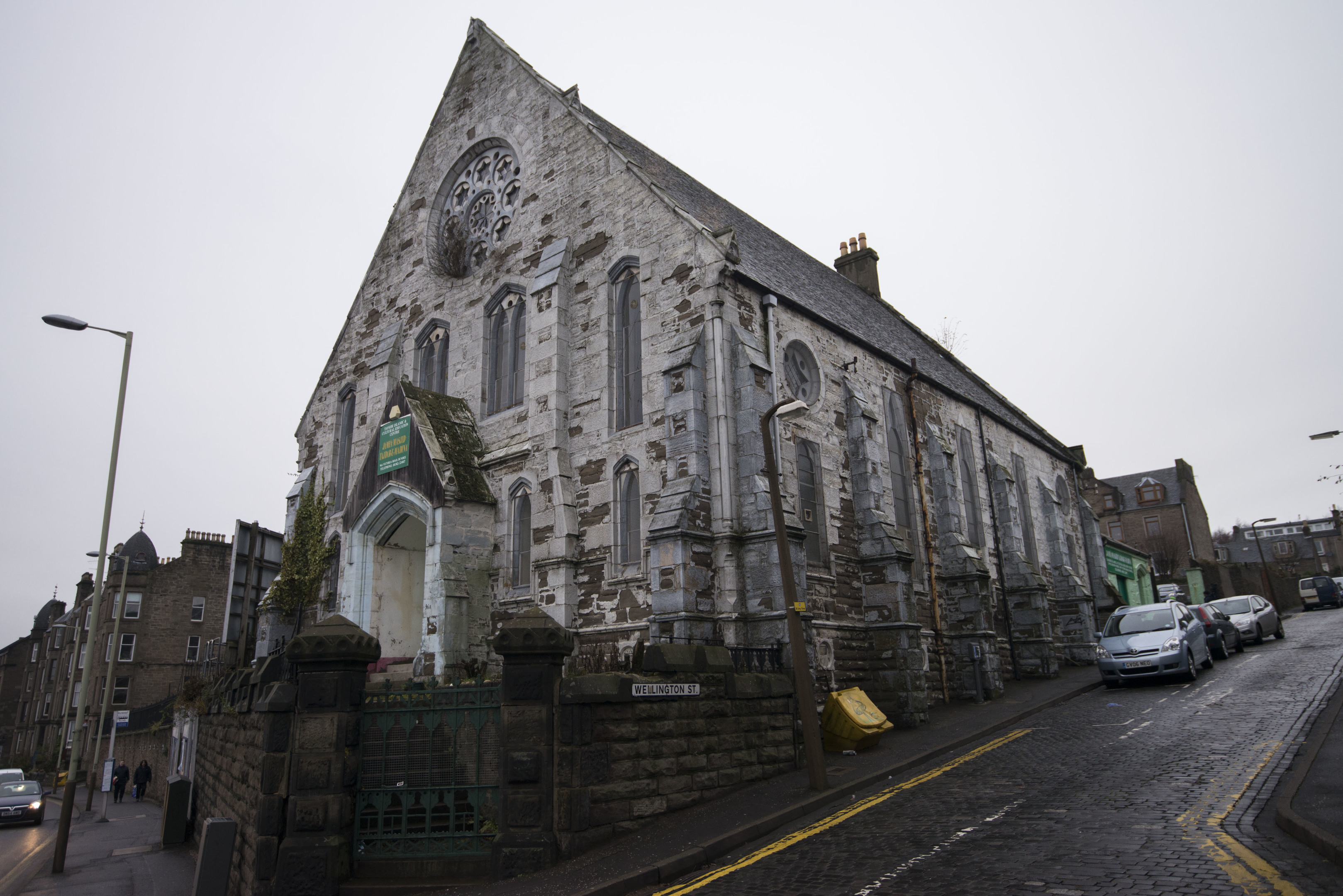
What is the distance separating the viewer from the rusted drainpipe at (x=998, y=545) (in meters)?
23.5

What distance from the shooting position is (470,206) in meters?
22.4

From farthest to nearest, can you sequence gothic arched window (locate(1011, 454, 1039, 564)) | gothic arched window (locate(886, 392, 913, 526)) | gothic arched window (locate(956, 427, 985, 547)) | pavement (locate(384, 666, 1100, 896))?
gothic arched window (locate(1011, 454, 1039, 564))
gothic arched window (locate(956, 427, 985, 547))
gothic arched window (locate(886, 392, 913, 526))
pavement (locate(384, 666, 1100, 896))

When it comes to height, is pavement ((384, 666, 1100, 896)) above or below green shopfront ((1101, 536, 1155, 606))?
below

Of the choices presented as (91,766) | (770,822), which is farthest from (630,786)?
(91,766)

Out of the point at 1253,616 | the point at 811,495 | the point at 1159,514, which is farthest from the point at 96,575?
the point at 1159,514

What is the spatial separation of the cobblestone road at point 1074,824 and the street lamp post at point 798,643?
650 millimetres

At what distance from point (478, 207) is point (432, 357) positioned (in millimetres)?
4229

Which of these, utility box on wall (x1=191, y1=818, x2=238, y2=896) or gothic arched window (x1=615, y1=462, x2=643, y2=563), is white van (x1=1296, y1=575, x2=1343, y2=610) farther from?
utility box on wall (x1=191, y1=818, x2=238, y2=896)

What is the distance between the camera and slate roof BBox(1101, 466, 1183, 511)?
57.7 m

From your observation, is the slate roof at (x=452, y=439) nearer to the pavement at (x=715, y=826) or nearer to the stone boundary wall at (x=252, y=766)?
the stone boundary wall at (x=252, y=766)

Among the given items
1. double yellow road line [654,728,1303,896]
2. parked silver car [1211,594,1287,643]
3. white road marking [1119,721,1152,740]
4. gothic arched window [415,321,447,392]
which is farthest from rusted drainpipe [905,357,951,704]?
gothic arched window [415,321,447,392]

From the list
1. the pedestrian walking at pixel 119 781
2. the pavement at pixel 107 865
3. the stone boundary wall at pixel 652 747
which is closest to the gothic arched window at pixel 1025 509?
the stone boundary wall at pixel 652 747

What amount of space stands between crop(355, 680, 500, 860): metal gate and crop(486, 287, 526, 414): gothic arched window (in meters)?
9.90

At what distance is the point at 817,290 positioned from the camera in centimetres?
2270
